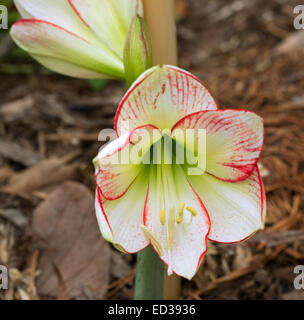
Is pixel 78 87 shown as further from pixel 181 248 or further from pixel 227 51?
pixel 181 248

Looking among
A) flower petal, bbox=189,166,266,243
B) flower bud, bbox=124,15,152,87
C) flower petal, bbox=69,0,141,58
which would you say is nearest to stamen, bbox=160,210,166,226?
flower petal, bbox=189,166,266,243

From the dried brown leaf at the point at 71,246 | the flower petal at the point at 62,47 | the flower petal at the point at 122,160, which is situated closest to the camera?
the flower petal at the point at 122,160

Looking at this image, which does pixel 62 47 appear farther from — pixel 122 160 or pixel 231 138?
pixel 231 138

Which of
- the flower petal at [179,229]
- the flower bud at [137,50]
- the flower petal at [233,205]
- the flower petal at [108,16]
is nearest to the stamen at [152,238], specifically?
the flower petal at [179,229]

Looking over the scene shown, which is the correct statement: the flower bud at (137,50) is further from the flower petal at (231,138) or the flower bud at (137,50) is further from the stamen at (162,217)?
the stamen at (162,217)

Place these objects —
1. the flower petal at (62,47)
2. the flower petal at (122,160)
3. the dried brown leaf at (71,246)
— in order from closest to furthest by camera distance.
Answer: the flower petal at (122,160) < the flower petal at (62,47) < the dried brown leaf at (71,246)

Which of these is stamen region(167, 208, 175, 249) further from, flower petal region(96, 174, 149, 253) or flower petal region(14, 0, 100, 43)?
flower petal region(14, 0, 100, 43)
